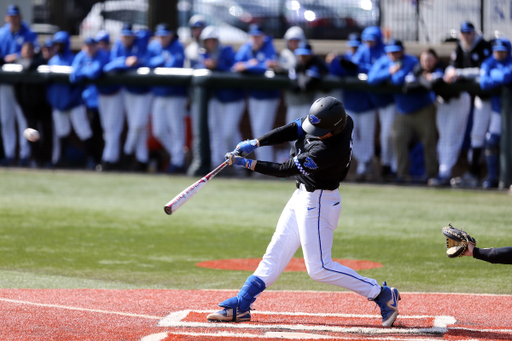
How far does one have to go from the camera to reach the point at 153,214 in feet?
31.0

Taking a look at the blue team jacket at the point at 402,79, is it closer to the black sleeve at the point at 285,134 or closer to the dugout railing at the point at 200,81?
the dugout railing at the point at 200,81

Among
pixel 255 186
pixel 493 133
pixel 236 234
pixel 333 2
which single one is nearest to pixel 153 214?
pixel 236 234

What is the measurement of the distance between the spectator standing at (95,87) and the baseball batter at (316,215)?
Answer: 7.97 meters

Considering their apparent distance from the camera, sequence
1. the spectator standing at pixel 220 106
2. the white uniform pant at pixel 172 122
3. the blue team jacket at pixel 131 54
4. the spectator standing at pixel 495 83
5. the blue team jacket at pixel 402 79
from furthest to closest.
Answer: the blue team jacket at pixel 131 54, the white uniform pant at pixel 172 122, the spectator standing at pixel 220 106, the blue team jacket at pixel 402 79, the spectator standing at pixel 495 83

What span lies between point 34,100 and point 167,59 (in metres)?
2.49

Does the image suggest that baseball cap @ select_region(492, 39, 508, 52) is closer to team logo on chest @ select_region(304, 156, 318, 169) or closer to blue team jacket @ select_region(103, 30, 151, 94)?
blue team jacket @ select_region(103, 30, 151, 94)

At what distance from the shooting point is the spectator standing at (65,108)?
41.4ft

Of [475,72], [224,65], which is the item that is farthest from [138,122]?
[475,72]

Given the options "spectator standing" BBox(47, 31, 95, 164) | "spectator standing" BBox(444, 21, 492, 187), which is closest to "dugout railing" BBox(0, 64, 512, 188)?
"spectator standing" BBox(47, 31, 95, 164)

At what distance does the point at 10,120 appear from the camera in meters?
13.0

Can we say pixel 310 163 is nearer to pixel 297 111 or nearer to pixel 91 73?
pixel 297 111

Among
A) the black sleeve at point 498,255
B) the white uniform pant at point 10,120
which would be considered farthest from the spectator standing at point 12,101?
the black sleeve at point 498,255

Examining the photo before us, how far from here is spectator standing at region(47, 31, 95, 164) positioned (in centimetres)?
1261

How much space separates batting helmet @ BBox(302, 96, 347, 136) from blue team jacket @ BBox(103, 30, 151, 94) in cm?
791
